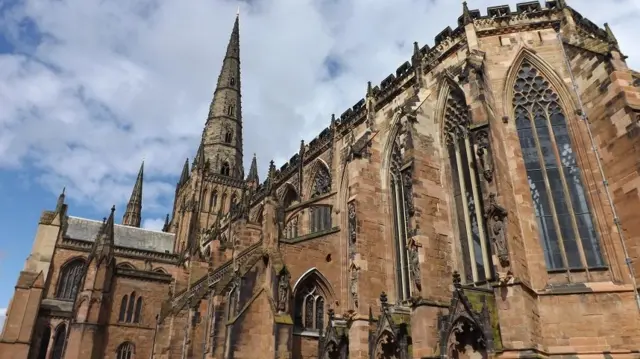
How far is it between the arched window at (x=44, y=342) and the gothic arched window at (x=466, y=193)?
25.1m

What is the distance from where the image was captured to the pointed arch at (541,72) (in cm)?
1282

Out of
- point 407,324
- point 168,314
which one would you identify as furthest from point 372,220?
point 168,314

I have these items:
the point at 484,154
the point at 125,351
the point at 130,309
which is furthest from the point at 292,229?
the point at 484,154

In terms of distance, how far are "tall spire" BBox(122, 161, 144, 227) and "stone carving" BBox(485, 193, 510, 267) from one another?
47.7 meters

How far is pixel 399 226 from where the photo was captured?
610 inches

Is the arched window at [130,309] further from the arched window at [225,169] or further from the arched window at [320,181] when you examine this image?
the arched window at [225,169]

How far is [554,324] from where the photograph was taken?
403 inches

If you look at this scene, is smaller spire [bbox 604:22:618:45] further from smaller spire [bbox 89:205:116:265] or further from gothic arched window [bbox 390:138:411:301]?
smaller spire [bbox 89:205:116:265]

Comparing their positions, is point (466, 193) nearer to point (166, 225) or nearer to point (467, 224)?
point (467, 224)

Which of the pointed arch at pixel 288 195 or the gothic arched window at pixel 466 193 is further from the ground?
the pointed arch at pixel 288 195

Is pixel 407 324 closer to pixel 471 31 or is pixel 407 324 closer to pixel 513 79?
pixel 513 79

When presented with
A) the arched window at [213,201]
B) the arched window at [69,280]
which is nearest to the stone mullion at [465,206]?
the arched window at [69,280]

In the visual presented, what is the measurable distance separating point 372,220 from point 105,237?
18386 millimetres

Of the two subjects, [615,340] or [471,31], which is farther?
[471,31]
